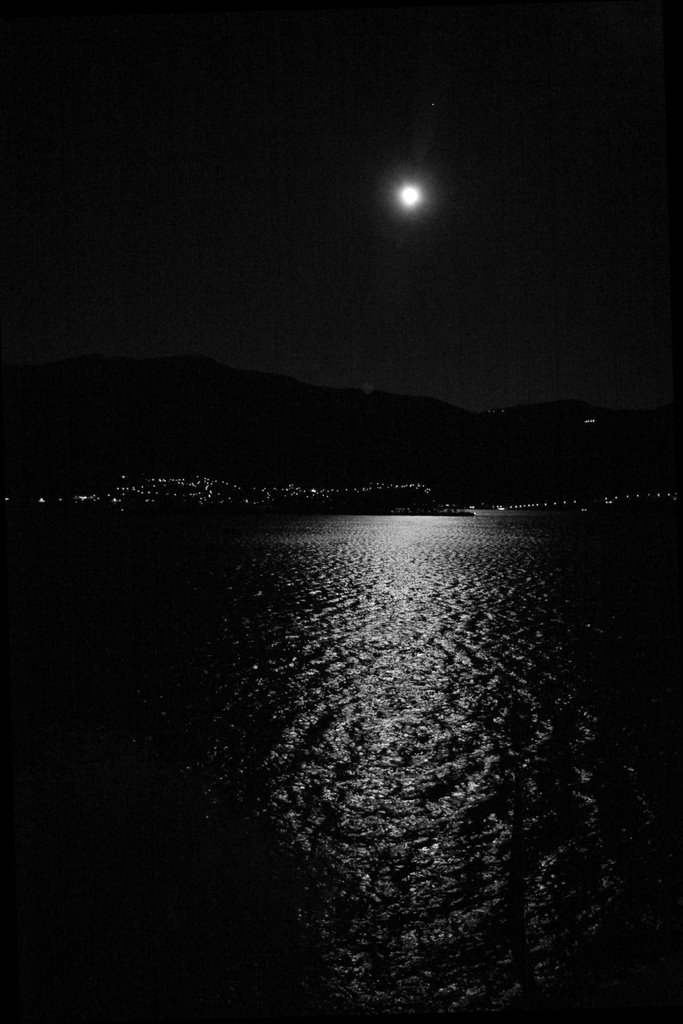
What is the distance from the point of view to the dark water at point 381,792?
986 cm

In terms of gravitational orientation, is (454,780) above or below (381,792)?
below

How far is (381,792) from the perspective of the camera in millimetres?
16125

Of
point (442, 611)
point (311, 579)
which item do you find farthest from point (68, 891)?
point (311, 579)

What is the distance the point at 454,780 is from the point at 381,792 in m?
2.37

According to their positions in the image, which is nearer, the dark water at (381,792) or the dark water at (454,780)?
the dark water at (381,792)

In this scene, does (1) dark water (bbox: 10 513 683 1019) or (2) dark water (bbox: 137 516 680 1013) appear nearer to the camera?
(1) dark water (bbox: 10 513 683 1019)

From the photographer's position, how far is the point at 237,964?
31.0 ft

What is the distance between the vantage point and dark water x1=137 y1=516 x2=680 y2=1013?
10.3m

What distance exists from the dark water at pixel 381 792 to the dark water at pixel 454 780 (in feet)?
0.22

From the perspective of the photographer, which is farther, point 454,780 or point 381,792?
point 454,780

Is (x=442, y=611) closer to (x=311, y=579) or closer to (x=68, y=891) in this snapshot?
(x=311, y=579)

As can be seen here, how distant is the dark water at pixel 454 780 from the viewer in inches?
404

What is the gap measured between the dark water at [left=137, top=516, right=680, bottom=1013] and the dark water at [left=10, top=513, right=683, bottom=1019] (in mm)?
66

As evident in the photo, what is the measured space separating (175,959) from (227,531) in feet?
421
